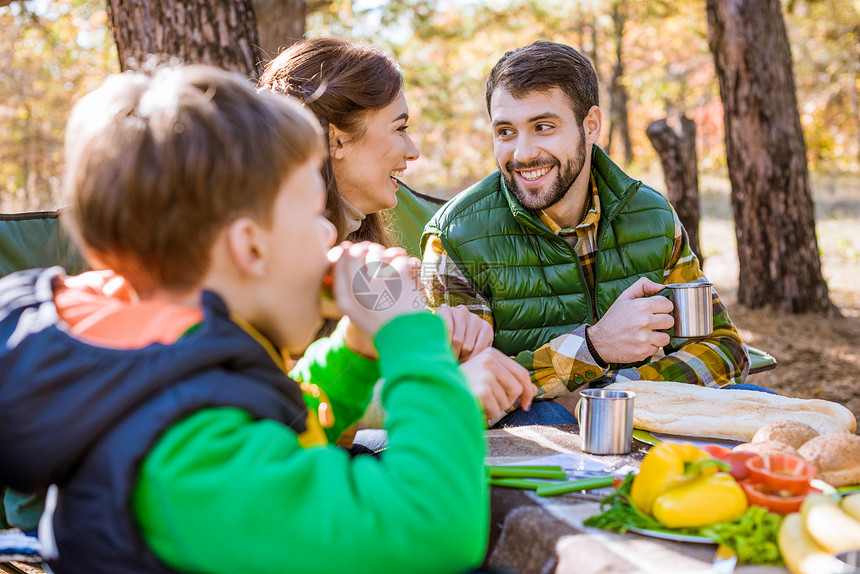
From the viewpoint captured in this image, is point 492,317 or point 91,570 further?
point 492,317

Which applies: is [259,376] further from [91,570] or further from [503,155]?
[503,155]

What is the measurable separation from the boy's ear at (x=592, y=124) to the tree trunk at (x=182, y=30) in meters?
1.64

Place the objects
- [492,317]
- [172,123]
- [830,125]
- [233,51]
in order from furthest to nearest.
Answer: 1. [830,125]
2. [233,51]
3. [492,317]
4. [172,123]

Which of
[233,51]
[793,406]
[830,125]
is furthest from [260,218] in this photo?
[830,125]

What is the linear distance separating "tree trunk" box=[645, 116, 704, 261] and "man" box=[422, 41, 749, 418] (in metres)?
3.73

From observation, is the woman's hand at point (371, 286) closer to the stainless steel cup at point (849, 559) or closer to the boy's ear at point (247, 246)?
the boy's ear at point (247, 246)

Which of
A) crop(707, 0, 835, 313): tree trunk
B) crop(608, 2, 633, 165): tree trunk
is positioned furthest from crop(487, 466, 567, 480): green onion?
crop(608, 2, 633, 165): tree trunk

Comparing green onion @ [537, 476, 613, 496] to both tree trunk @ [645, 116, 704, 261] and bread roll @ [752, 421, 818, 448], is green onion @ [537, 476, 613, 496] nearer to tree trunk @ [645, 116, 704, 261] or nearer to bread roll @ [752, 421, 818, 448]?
bread roll @ [752, 421, 818, 448]

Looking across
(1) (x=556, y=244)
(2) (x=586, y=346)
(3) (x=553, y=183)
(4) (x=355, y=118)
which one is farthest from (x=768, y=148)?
(4) (x=355, y=118)

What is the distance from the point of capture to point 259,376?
1.18 metres

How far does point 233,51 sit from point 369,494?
11.1ft

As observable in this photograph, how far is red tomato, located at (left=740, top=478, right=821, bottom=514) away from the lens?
4.44 ft

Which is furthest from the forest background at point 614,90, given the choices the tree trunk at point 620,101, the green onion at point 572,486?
the green onion at point 572,486

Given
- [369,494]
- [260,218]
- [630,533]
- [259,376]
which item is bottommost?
[630,533]
